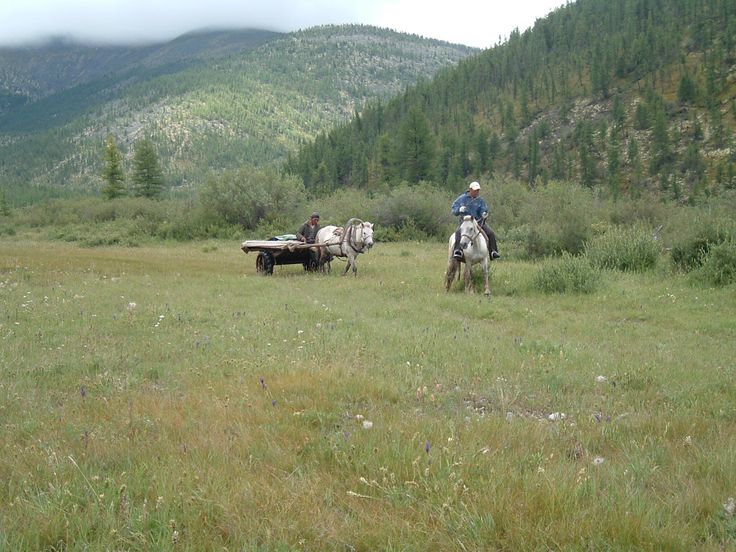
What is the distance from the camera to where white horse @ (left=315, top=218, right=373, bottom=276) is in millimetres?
18875

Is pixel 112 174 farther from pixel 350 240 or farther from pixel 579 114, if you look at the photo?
pixel 579 114

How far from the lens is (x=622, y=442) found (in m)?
4.93

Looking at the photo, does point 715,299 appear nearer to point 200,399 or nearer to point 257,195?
point 200,399

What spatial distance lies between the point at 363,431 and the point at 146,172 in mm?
89721

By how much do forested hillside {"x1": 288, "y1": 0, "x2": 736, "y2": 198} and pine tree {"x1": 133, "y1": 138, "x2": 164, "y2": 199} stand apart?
121 feet

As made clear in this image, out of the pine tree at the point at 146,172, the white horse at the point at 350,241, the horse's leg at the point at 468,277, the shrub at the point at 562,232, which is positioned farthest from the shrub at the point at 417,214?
the pine tree at the point at 146,172

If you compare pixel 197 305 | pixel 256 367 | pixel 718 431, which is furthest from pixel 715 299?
pixel 197 305

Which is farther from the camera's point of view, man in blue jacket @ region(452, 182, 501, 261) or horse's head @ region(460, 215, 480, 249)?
man in blue jacket @ region(452, 182, 501, 261)

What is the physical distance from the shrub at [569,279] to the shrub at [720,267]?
2.84 metres

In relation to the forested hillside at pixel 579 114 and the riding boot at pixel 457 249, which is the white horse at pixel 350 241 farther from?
the forested hillside at pixel 579 114

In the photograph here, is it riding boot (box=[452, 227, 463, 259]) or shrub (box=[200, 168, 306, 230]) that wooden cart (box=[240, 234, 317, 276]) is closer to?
riding boot (box=[452, 227, 463, 259])

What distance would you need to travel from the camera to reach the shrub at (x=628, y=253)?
18516mm

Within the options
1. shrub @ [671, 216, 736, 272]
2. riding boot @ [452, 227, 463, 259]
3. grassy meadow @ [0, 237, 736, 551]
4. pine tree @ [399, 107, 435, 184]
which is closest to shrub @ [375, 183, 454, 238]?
shrub @ [671, 216, 736, 272]

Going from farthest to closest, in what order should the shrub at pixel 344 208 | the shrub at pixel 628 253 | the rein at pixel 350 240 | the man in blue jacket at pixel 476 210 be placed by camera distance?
the shrub at pixel 344 208 < the rein at pixel 350 240 < the shrub at pixel 628 253 < the man in blue jacket at pixel 476 210
